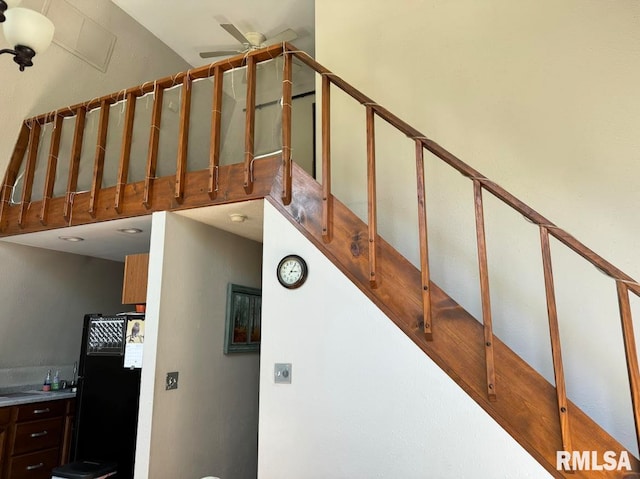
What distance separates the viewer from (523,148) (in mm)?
2932

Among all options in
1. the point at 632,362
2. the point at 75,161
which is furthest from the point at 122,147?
the point at 632,362

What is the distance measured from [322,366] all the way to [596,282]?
166 centimetres

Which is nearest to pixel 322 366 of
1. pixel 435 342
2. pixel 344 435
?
pixel 344 435

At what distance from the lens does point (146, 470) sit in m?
2.75

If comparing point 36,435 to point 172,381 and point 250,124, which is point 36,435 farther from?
point 250,124

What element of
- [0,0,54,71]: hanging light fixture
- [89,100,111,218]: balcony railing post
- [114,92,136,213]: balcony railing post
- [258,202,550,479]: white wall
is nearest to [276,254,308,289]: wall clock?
[258,202,550,479]: white wall

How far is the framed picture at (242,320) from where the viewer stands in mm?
3592

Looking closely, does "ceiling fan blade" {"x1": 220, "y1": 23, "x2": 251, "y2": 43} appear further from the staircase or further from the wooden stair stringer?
the wooden stair stringer

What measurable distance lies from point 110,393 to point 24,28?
242cm

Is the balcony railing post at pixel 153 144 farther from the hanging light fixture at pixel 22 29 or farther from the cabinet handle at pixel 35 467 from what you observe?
the cabinet handle at pixel 35 467

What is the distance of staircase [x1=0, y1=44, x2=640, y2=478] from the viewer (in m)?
1.92

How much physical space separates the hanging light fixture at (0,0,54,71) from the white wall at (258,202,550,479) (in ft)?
4.71

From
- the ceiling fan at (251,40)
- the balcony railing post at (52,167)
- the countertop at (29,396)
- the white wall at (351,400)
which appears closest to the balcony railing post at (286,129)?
the white wall at (351,400)

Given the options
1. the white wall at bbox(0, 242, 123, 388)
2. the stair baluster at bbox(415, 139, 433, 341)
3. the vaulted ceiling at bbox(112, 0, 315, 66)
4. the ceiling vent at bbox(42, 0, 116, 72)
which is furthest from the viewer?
the vaulted ceiling at bbox(112, 0, 315, 66)
